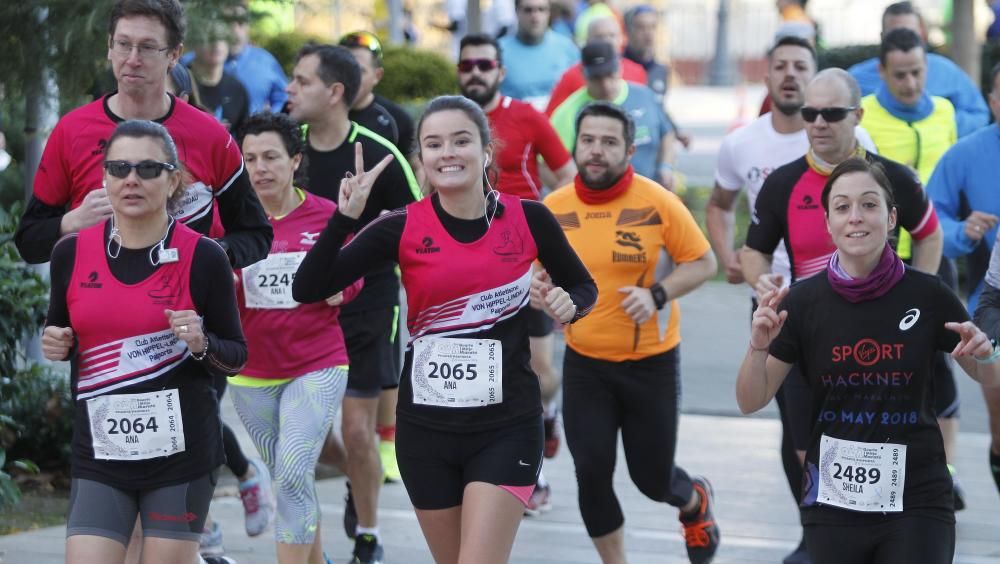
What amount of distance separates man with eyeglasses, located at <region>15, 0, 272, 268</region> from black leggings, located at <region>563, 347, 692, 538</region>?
1677 mm

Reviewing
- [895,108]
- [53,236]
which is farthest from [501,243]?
[895,108]

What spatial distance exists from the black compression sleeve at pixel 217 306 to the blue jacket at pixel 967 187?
3.44m

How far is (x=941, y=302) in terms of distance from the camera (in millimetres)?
4816

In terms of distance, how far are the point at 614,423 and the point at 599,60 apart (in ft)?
12.4

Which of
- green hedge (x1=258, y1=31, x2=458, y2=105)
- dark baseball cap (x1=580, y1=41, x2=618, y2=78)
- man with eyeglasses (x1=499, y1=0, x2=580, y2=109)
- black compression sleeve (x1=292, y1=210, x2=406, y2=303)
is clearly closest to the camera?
black compression sleeve (x1=292, y1=210, x2=406, y2=303)

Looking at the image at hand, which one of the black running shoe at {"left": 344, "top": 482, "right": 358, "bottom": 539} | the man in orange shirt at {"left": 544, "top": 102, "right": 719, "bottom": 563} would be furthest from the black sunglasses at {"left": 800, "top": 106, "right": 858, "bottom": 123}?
the black running shoe at {"left": 344, "top": 482, "right": 358, "bottom": 539}

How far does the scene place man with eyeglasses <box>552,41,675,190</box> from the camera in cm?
988

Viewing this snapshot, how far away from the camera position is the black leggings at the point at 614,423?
255 inches

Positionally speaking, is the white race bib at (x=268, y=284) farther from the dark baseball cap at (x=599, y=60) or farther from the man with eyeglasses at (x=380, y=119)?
the dark baseball cap at (x=599, y=60)

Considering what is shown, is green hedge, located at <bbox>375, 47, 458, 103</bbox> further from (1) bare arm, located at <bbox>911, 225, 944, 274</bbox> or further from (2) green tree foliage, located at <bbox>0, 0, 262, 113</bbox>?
(1) bare arm, located at <bbox>911, 225, 944, 274</bbox>

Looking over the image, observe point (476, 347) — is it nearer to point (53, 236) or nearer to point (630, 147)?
point (53, 236)

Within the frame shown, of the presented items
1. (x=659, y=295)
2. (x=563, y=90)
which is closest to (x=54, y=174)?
(x=659, y=295)

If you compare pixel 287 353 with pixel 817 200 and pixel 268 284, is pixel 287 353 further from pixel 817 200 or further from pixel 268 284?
pixel 817 200

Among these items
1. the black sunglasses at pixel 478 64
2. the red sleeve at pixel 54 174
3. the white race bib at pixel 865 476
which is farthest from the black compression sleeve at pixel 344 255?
the black sunglasses at pixel 478 64
